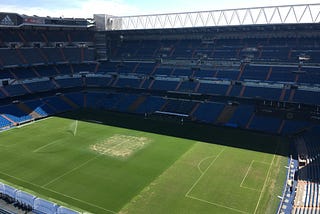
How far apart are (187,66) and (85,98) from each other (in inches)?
Result: 1088

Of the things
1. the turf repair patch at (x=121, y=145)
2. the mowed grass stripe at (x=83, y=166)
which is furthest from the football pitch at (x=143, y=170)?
the turf repair patch at (x=121, y=145)

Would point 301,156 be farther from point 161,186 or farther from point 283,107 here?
point 161,186

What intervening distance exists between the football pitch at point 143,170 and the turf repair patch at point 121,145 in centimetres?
13

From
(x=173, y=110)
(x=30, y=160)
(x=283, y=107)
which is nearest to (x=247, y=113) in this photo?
(x=283, y=107)

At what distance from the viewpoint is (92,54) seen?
8356 centimetres

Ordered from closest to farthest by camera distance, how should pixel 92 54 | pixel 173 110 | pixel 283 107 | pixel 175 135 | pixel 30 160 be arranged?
pixel 30 160
pixel 175 135
pixel 283 107
pixel 173 110
pixel 92 54

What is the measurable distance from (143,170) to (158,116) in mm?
26479

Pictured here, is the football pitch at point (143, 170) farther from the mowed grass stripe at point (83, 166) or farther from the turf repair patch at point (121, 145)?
the turf repair patch at point (121, 145)

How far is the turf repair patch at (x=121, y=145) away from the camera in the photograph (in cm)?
4138

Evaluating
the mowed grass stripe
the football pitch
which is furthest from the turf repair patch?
the mowed grass stripe

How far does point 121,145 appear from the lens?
4447 cm

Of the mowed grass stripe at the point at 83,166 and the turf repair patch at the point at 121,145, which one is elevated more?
the turf repair patch at the point at 121,145

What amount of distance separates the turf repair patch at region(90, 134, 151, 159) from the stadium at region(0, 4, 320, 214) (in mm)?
301

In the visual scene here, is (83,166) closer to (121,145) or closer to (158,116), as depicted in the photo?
(121,145)
